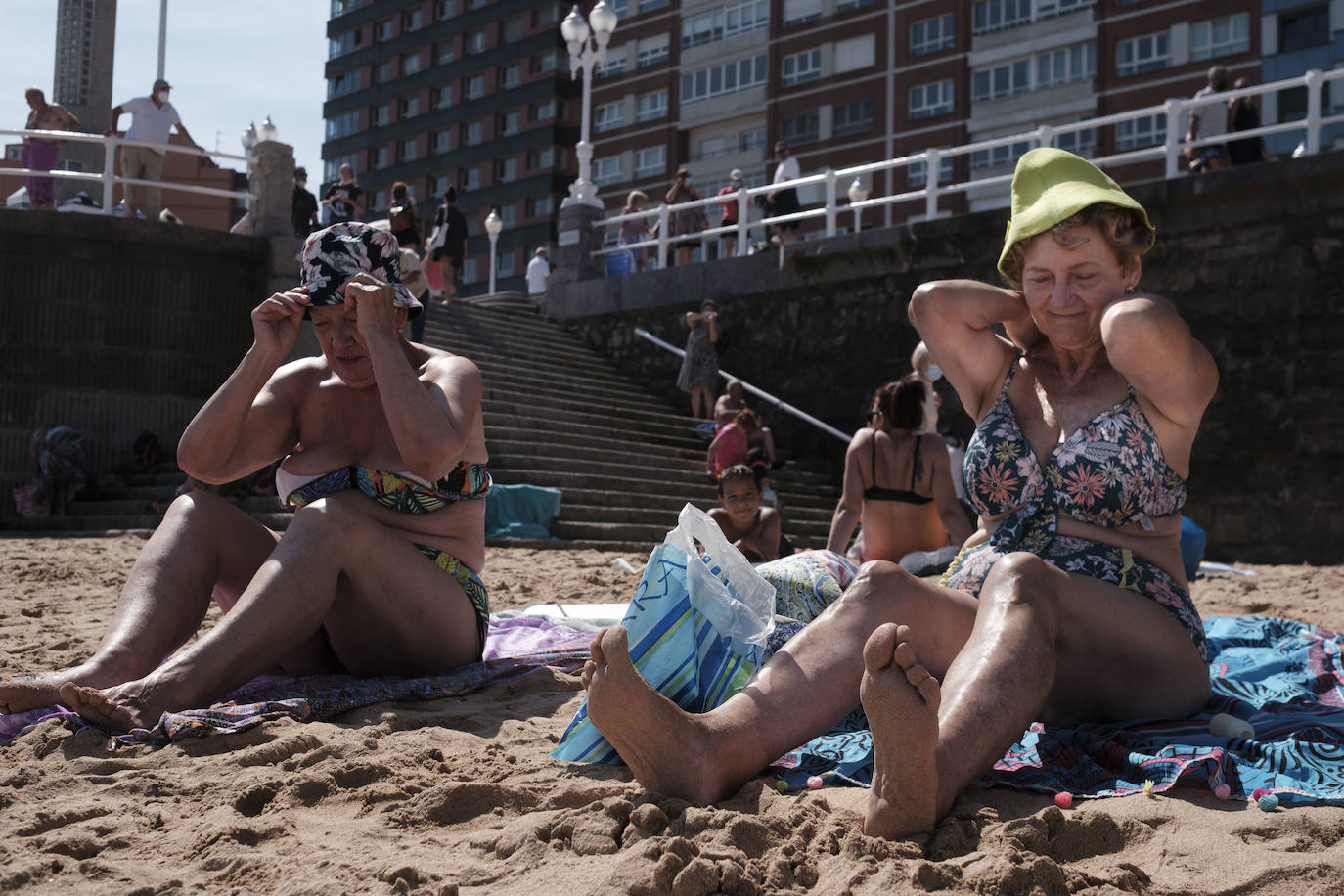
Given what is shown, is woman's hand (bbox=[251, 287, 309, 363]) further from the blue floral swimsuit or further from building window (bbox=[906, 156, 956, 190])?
building window (bbox=[906, 156, 956, 190])

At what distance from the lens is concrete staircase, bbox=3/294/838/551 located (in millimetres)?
10172

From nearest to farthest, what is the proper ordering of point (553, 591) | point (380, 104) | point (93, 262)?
point (553, 591) < point (93, 262) < point (380, 104)

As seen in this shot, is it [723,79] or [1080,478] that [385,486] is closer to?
[1080,478]

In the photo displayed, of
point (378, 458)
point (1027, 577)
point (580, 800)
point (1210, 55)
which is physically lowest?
point (580, 800)

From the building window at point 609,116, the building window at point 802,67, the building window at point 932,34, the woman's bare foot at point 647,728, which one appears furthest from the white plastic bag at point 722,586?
A: the building window at point 609,116

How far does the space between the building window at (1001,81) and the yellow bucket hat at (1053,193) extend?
33885 millimetres

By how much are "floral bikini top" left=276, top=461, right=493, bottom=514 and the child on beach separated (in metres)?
2.41

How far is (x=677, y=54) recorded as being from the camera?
4272 centimetres

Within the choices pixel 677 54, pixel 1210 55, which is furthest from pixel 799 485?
pixel 677 54

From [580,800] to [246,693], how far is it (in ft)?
4.33

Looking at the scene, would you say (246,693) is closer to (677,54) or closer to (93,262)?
(93,262)

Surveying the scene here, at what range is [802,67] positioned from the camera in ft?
127

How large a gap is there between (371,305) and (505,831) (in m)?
1.60

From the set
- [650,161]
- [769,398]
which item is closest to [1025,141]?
[769,398]
